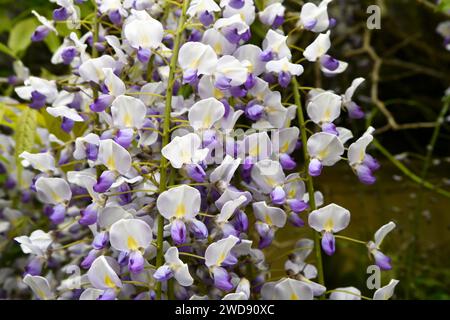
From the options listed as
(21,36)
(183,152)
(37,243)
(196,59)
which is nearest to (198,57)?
(196,59)

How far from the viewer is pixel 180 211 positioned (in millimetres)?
689

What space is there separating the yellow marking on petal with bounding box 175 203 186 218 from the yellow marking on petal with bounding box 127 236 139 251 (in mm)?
51

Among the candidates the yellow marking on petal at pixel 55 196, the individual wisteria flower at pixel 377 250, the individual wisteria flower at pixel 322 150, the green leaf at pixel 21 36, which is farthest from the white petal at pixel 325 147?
the green leaf at pixel 21 36

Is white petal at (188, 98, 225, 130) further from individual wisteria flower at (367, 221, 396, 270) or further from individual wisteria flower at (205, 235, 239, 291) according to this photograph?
individual wisteria flower at (367, 221, 396, 270)

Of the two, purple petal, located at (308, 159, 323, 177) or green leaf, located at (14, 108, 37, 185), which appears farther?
green leaf, located at (14, 108, 37, 185)

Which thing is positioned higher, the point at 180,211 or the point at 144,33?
the point at 144,33

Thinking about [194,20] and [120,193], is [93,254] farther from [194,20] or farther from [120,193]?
[194,20]

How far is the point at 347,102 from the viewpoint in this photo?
83cm

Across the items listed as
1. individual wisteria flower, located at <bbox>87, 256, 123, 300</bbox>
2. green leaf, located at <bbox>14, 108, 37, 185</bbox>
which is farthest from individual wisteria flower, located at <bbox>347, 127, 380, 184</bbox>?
green leaf, located at <bbox>14, 108, 37, 185</bbox>

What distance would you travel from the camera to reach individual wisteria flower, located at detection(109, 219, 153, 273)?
2.22 feet

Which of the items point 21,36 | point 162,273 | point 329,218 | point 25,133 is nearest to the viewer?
point 162,273

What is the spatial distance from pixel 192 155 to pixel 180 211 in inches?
2.4

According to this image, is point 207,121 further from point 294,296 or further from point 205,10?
point 294,296
